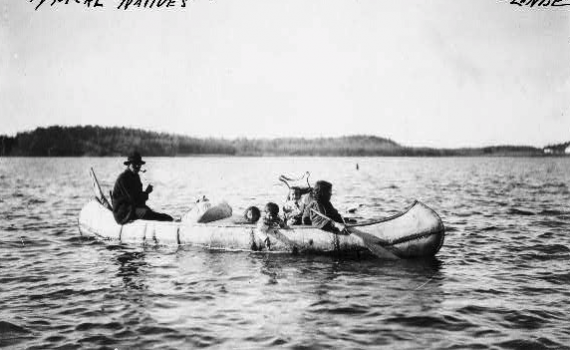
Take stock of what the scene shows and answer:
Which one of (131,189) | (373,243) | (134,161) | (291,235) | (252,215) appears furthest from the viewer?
(131,189)

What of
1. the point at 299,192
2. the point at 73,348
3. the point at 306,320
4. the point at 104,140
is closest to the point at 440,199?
the point at 299,192

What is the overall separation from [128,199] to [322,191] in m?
5.41

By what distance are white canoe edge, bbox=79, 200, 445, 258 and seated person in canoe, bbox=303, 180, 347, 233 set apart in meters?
0.18

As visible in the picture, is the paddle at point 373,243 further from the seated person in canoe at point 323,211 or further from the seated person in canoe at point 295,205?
the seated person in canoe at point 295,205

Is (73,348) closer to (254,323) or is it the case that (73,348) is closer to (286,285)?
(254,323)

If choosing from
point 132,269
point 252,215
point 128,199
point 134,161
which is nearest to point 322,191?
point 252,215

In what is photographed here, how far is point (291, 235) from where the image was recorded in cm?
1212

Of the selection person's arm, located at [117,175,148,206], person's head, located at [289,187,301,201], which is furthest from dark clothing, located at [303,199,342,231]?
person's arm, located at [117,175,148,206]

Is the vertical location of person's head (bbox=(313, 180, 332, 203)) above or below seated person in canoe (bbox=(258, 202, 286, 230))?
above

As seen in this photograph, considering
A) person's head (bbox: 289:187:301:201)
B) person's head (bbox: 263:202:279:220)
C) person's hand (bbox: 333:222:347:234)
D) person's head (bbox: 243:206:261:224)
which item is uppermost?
person's head (bbox: 289:187:301:201)

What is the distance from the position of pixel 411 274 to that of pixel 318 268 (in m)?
1.93

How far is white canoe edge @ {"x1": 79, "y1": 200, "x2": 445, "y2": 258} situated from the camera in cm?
1150

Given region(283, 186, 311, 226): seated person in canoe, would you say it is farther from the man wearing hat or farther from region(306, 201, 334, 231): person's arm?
the man wearing hat

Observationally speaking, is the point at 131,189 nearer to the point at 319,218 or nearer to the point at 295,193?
the point at 295,193
